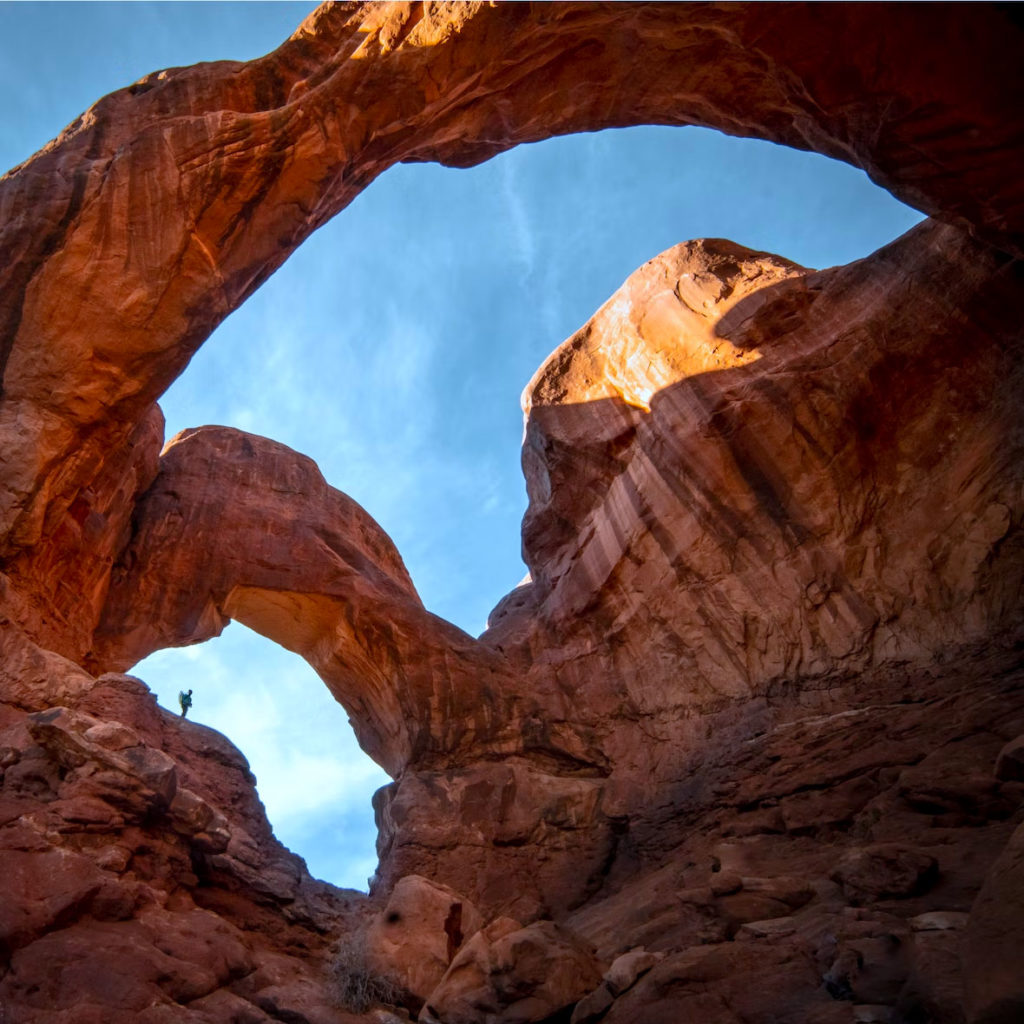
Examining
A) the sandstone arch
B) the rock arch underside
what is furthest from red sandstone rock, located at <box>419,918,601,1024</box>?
the sandstone arch

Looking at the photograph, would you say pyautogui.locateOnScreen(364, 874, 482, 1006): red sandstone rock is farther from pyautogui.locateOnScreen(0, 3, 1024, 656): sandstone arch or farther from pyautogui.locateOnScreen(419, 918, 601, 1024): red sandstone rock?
pyautogui.locateOnScreen(0, 3, 1024, 656): sandstone arch

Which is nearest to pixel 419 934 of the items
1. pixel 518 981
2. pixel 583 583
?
pixel 518 981

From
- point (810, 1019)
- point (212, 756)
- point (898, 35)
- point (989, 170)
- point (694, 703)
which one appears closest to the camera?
point (810, 1019)

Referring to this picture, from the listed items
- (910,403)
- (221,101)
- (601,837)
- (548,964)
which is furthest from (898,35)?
(601,837)

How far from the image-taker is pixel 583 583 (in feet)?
58.4

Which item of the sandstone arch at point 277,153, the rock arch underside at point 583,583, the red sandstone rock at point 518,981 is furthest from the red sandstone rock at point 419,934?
the sandstone arch at point 277,153

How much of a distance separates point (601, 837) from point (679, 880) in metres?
3.55

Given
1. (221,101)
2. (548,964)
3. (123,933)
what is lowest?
(548,964)

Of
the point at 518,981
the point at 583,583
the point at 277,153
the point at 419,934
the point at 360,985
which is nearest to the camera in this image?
the point at 518,981

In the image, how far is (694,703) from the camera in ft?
49.3

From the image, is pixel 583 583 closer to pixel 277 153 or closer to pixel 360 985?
pixel 360 985

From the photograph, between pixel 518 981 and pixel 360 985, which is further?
pixel 360 985

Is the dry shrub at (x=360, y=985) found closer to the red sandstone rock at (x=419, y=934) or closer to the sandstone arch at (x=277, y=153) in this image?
the red sandstone rock at (x=419, y=934)

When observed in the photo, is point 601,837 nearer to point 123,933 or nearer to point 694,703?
point 694,703
